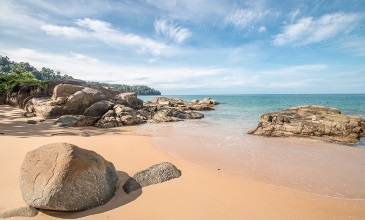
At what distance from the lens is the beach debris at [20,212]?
3.74 metres

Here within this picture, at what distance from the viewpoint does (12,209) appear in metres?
3.88

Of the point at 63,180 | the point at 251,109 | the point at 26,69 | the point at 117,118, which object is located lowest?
the point at 251,109

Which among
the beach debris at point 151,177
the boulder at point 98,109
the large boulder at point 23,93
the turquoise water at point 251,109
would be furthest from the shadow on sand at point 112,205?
the large boulder at point 23,93

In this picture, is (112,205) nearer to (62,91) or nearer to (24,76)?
(62,91)

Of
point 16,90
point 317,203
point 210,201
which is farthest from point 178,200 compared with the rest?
point 16,90

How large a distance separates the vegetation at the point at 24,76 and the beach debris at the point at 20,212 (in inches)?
1031

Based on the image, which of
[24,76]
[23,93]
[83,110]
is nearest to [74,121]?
[83,110]

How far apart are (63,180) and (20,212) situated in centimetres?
102

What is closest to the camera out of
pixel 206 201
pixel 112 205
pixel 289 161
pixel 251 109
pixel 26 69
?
pixel 112 205

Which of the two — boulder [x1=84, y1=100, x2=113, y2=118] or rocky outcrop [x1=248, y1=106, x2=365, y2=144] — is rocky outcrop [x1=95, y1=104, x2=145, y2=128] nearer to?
boulder [x1=84, y1=100, x2=113, y2=118]

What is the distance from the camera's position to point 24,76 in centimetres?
3192

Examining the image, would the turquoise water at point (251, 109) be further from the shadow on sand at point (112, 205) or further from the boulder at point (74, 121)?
the shadow on sand at point (112, 205)

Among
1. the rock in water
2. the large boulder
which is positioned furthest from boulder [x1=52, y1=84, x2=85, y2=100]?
the rock in water

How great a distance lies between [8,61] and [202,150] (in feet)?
373
